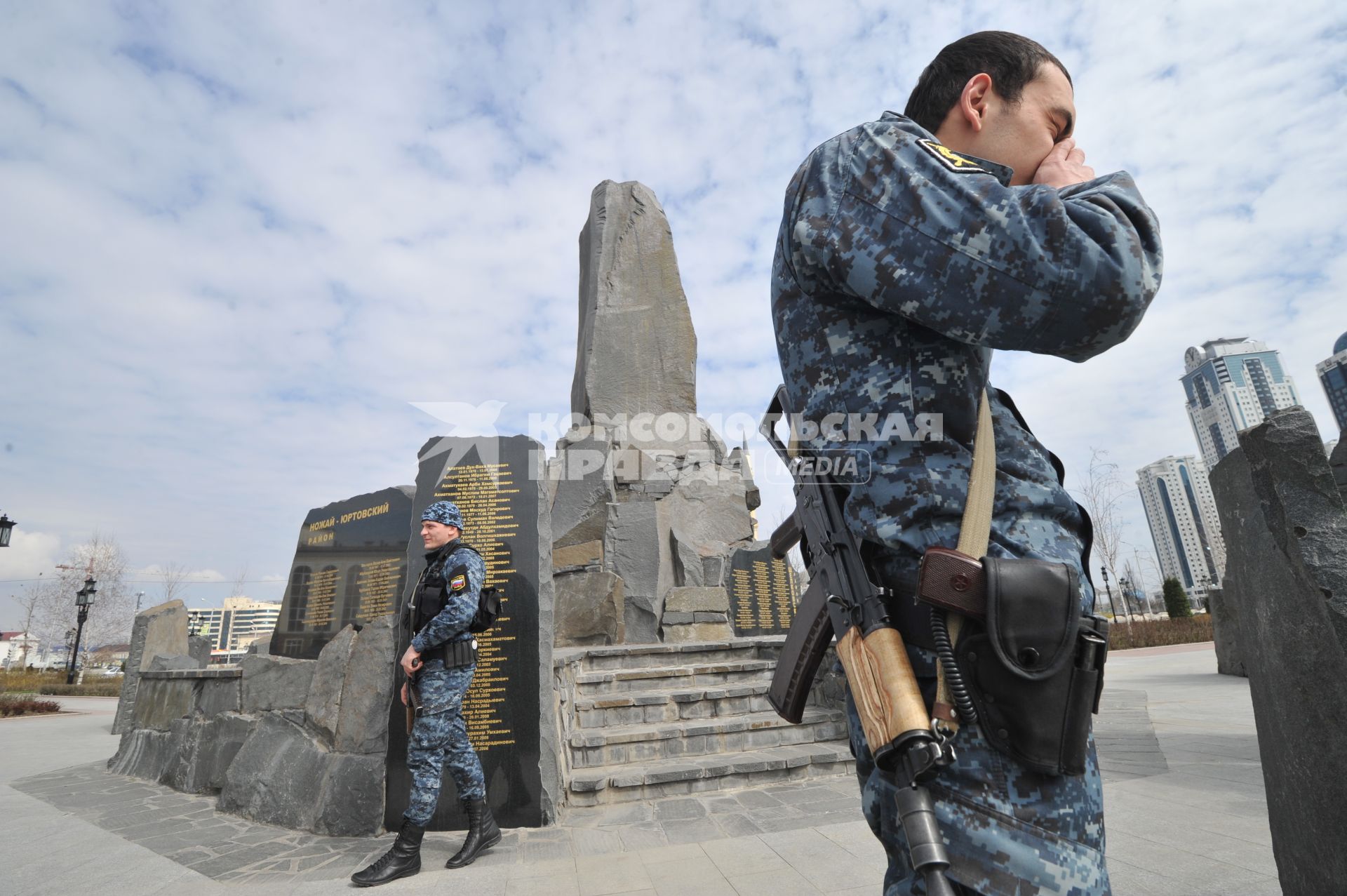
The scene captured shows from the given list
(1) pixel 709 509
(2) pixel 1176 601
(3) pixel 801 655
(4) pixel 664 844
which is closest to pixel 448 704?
(4) pixel 664 844

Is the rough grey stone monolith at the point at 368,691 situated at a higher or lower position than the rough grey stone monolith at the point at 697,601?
lower

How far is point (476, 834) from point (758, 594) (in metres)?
6.32

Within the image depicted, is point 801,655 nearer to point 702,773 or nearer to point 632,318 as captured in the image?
point 702,773

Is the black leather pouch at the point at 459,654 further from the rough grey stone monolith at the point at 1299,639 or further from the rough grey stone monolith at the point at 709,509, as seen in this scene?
the rough grey stone monolith at the point at 709,509

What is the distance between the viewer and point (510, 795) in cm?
395

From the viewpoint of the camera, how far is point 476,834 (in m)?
3.43

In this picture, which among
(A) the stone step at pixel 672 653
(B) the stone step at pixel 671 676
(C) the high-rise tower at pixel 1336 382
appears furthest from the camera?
(C) the high-rise tower at pixel 1336 382

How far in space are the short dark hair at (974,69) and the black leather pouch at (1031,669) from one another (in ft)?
2.80

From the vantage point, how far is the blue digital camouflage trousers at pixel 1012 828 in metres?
0.81

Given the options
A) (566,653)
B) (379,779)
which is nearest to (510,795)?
(379,779)

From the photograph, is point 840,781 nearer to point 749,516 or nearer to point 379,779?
point 379,779

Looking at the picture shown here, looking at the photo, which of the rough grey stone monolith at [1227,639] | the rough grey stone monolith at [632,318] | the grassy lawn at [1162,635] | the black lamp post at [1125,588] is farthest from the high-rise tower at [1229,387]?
the rough grey stone monolith at [632,318]

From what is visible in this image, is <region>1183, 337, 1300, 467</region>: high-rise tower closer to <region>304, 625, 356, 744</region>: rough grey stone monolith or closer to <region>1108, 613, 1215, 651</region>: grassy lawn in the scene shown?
<region>1108, 613, 1215, 651</region>: grassy lawn

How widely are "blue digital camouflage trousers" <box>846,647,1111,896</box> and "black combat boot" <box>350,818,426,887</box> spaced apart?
3112 mm
